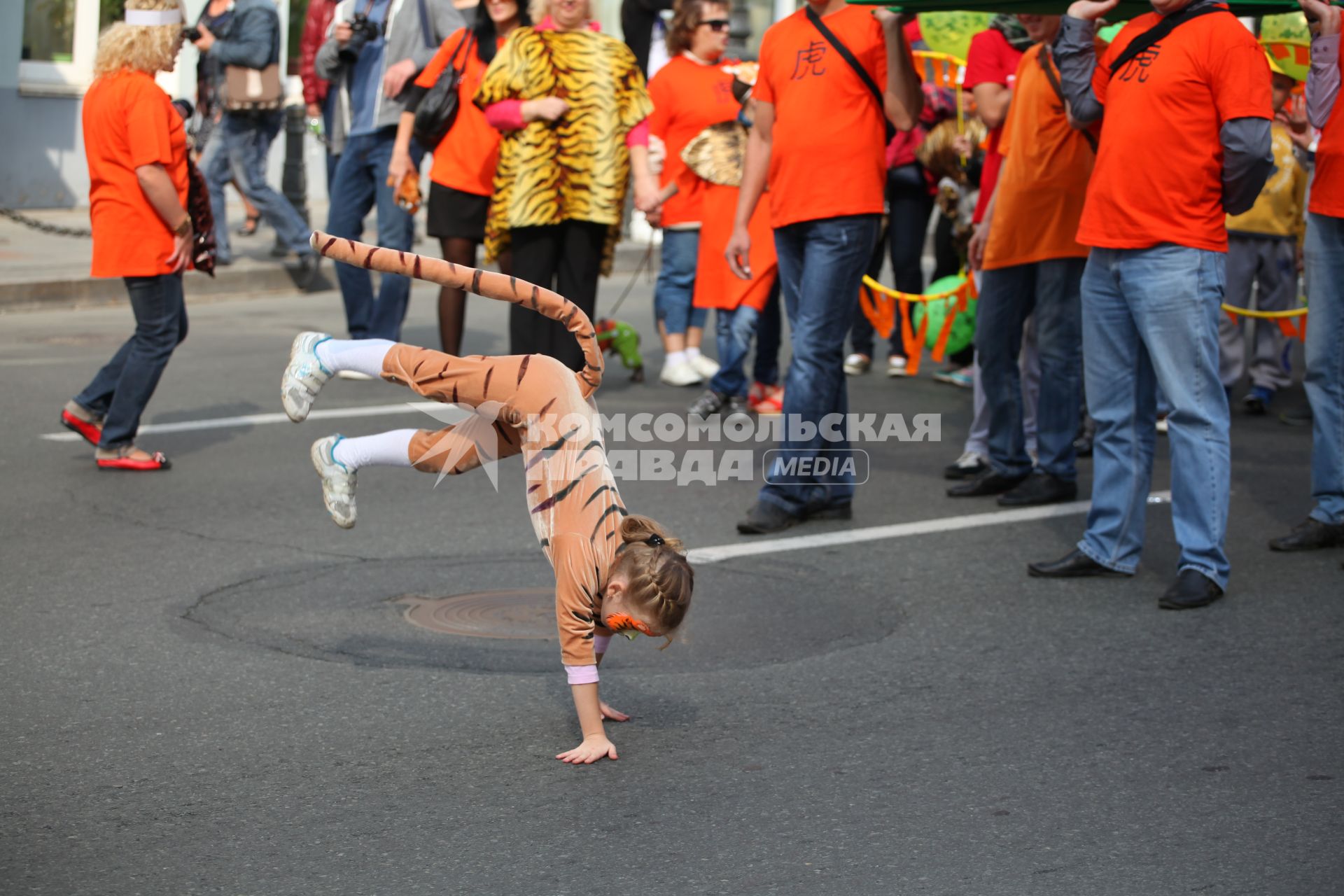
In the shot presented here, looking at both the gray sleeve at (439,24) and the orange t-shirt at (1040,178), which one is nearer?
the orange t-shirt at (1040,178)

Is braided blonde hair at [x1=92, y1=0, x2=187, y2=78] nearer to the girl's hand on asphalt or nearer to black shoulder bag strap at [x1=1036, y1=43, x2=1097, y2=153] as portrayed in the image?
black shoulder bag strap at [x1=1036, y1=43, x2=1097, y2=153]

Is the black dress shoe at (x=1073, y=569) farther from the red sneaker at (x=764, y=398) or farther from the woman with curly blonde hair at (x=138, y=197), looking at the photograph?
the woman with curly blonde hair at (x=138, y=197)

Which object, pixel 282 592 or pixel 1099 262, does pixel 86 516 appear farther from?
pixel 1099 262

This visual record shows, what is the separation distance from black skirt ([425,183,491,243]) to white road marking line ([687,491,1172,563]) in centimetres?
348

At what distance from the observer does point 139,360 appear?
7.55 m

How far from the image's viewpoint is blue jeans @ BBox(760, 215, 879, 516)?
6730 mm

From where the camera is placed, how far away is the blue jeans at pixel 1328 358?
21.3 ft

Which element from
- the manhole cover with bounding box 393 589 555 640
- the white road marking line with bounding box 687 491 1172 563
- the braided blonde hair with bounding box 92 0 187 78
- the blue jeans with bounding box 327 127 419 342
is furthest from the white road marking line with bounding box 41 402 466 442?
the manhole cover with bounding box 393 589 555 640

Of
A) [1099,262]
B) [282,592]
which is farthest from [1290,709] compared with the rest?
[282,592]

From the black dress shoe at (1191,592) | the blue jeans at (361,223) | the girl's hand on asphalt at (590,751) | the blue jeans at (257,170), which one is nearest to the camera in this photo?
the girl's hand on asphalt at (590,751)

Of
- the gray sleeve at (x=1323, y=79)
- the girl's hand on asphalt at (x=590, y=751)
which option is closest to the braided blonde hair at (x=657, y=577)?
the girl's hand on asphalt at (x=590, y=751)

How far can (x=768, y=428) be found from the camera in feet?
29.5

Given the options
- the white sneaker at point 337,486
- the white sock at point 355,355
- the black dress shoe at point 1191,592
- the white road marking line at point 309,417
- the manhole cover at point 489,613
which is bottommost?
the white road marking line at point 309,417

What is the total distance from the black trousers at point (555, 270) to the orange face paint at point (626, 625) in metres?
4.56
